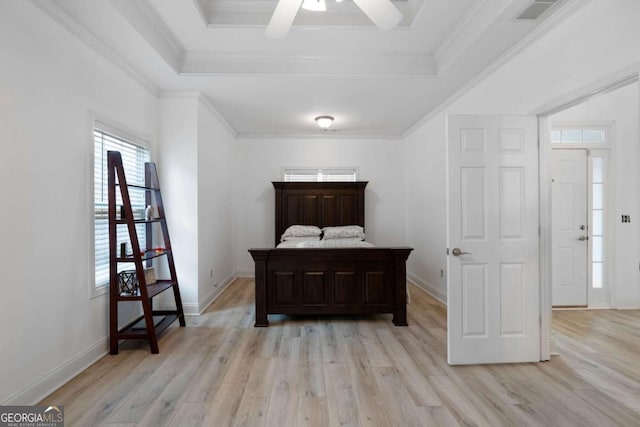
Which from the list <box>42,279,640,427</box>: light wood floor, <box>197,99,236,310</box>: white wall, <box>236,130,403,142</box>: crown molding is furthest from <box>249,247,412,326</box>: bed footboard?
<box>236,130,403,142</box>: crown molding

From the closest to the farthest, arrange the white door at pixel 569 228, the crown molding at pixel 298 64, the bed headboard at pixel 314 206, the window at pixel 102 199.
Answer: the window at pixel 102 199 → the crown molding at pixel 298 64 → the white door at pixel 569 228 → the bed headboard at pixel 314 206

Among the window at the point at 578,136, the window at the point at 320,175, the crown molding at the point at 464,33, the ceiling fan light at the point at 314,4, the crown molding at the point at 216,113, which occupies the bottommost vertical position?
the window at the point at 320,175

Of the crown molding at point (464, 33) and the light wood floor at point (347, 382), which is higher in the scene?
the crown molding at point (464, 33)

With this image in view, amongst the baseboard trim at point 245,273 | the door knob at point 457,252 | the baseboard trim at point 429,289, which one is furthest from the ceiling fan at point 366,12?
the baseboard trim at point 245,273

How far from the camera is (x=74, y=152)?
2432mm

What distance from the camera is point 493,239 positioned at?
2562 mm

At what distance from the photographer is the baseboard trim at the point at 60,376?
1.95 metres

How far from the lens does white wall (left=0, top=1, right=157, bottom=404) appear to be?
6.15 ft

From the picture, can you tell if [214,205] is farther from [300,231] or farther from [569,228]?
[569,228]

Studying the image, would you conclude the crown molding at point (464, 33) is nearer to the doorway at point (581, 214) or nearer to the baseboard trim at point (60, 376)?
the doorway at point (581, 214)

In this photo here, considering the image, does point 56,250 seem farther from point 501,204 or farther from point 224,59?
point 501,204

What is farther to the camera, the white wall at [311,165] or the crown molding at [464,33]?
the white wall at [311,165]

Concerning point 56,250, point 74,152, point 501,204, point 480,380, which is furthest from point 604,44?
point 56,250

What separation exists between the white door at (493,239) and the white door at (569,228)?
1.88 metres
